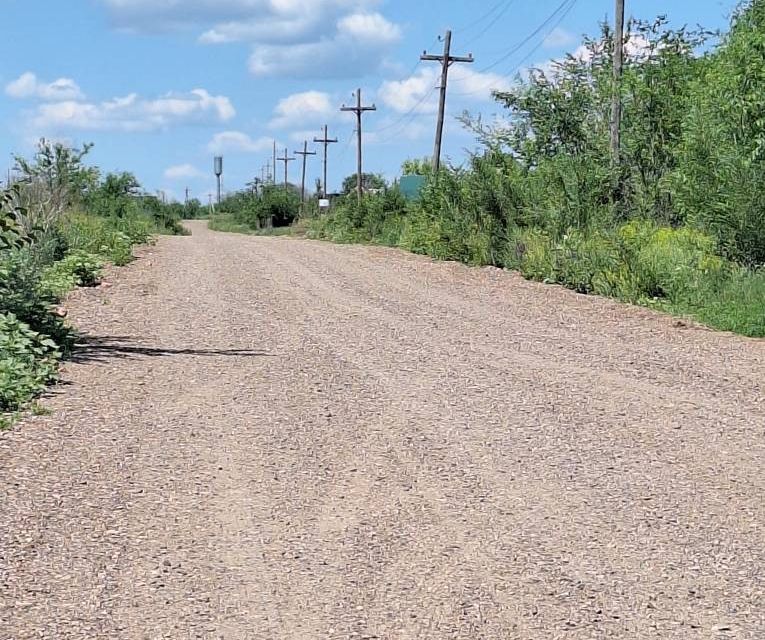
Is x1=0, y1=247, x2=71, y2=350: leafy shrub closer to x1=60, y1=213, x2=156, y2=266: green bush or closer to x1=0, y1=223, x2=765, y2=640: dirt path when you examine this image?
x1=0, y1=223, x2=765, y2=640: dirt path

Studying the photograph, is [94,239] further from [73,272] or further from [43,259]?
[43,259]

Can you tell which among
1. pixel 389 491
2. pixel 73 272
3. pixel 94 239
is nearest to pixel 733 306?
pixel 389 491

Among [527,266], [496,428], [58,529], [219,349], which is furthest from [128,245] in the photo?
[58,529]

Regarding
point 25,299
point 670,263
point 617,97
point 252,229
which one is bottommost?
point 252,229

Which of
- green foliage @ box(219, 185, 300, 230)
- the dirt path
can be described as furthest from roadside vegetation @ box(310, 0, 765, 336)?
green foliage @ box(219, 185, 300, 230)

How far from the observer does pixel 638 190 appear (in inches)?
1015

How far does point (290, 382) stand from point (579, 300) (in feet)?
32.3

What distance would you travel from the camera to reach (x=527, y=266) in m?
25.0

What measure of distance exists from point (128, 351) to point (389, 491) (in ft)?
22.3

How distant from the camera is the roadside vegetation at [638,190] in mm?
18406

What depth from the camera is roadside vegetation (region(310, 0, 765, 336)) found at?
18.4m

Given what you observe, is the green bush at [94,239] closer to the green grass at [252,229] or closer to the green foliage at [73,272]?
A: the green foliage at [73,272]

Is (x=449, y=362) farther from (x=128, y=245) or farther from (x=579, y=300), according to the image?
(x=128, y=245)

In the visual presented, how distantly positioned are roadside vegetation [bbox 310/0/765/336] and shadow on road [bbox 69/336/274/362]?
21.8ft
